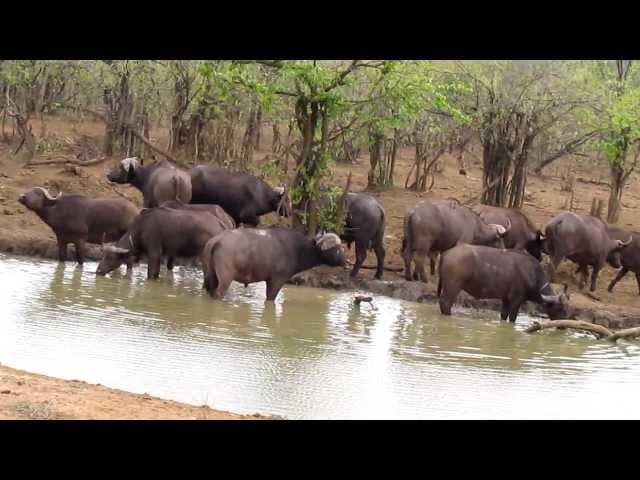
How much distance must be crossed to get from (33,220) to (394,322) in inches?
304

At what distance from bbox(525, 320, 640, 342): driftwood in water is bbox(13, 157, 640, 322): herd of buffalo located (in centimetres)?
109

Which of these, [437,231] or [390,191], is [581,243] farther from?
[390,191]

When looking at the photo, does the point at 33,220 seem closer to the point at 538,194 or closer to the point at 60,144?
the point at 60,144

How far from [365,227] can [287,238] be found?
3.15 meters

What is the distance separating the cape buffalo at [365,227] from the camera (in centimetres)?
1702

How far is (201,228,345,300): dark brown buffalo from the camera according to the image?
13.4 metres

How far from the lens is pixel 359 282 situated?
16.6 meters

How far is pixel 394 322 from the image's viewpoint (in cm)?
1351

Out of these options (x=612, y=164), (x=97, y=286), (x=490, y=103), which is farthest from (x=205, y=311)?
(x=612, y=164)

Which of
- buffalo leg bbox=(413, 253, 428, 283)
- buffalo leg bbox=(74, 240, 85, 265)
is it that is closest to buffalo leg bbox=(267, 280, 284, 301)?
buffalo leg bbox=(413, 253, 428, 283)

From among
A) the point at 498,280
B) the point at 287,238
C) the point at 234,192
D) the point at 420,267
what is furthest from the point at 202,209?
the point at 498,280

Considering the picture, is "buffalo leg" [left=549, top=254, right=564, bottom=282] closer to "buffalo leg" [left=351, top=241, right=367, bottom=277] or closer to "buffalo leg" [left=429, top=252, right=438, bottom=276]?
"buffalo leg" [left=429, top=252, right=438, bottom=276]

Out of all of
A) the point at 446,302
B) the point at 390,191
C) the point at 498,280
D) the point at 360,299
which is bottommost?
the point at 360,299

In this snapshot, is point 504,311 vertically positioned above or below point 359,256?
below
